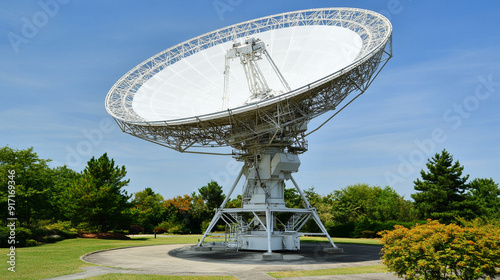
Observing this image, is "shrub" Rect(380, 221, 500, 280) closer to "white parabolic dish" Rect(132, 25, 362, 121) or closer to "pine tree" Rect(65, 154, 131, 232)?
"white parabolic dish" Rect(132, 25, 362, 121)

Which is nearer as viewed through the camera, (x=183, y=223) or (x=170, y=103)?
(x=170, y=103)

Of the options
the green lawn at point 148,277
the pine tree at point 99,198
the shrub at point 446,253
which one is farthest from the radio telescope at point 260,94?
the pine tree at point 99,198

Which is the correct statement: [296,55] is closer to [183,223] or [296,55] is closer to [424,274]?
[424,274]

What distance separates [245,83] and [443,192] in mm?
26766

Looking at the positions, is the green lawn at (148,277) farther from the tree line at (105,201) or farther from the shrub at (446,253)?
the tree line at (105,201)

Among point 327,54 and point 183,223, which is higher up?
point 327,54

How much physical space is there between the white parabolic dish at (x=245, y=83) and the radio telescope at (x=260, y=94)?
0.26 feet

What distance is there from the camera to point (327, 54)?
87.9 feet

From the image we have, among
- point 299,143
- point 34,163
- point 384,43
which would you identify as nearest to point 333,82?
point 384,43

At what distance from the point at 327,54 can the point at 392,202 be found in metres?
47.6

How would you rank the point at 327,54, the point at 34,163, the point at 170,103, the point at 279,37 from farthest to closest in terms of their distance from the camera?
the point at 34,163
the point at 279,37
the point at 170,103
the point at 327,54

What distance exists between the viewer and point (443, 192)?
138 ft

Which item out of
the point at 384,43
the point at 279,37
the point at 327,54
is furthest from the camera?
the point at 279,37

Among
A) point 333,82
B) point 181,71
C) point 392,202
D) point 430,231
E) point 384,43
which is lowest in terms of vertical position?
point 430,231
